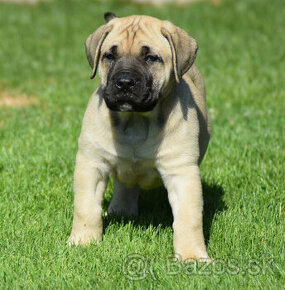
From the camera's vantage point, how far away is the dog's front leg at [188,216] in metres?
4.13

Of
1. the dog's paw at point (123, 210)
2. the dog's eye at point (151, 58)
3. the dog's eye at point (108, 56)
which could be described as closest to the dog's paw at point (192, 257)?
the dog's paw at point (123, 210)

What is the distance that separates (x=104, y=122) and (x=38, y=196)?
1.16 meters

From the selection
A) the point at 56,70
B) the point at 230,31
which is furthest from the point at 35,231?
the point at 230,31

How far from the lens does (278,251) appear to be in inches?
163

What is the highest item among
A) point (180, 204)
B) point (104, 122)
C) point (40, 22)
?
point (104, 122)

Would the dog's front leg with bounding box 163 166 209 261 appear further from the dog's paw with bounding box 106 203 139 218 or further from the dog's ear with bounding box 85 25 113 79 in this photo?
the dog's ear with bounding box 85 25 113 79

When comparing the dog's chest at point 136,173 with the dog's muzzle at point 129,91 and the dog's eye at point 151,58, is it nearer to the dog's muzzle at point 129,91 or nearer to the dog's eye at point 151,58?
the dog's muzzle at point 129,91

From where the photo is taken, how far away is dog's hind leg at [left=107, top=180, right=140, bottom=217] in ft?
16.8

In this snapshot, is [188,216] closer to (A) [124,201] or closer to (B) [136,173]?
(B) [136,173]

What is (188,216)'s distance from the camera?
4.19m

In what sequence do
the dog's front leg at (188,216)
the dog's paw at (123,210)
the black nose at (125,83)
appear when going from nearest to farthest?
1. the black nose at (125,83)
2. the dog's front leg at (188,216)
3. the dog's paw at (123,210)

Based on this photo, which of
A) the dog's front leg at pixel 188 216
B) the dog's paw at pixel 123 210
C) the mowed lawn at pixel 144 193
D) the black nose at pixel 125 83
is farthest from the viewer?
the dog's paw at pixel 123 210

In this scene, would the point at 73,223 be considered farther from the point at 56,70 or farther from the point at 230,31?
the point at 230,31

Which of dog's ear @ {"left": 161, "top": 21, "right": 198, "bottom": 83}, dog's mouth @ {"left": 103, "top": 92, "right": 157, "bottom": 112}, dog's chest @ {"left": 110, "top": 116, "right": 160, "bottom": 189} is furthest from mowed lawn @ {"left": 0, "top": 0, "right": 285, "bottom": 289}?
dog's ear @ {"left": 161, "top": 21, "right": 198, "bottom": 83}
